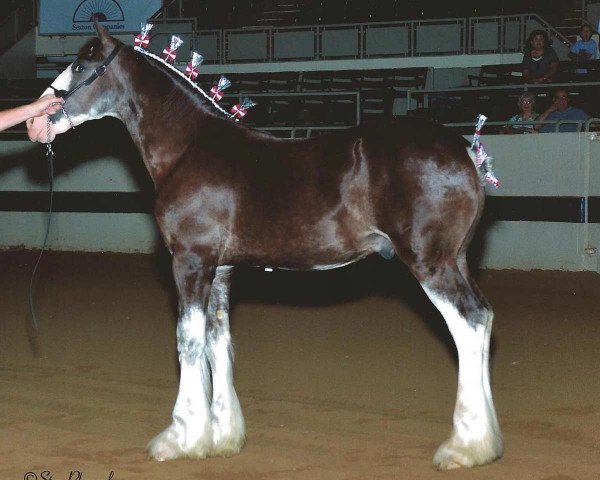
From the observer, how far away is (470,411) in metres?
5.07

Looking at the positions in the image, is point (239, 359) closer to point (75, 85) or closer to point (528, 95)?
point (75, 85)

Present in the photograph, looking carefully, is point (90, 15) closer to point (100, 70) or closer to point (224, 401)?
Answer: point (100, 70)

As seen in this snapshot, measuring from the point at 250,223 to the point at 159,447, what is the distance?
1349 millimetres

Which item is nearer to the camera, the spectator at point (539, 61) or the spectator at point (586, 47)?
the spectator at point (539, 61)

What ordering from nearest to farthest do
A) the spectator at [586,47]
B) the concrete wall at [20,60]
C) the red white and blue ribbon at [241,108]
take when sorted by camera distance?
the red white and blue ribbon at [241,108] → the spectator at [586,47] → the concrete wall at [20,60]

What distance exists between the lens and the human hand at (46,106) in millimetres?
5711

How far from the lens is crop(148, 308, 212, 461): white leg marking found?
5324 mm

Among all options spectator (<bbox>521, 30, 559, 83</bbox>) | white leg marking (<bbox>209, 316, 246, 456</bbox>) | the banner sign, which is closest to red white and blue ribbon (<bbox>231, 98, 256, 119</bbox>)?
white leg marking (<bbox>209, 316, 246, 456</bbox>)

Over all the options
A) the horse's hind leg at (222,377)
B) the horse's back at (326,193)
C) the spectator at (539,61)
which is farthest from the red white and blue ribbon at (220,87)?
the spectator at (539,61)

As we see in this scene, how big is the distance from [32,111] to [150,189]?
A: 8543 mm

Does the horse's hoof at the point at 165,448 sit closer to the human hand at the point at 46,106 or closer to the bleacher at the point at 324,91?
the human hand at the point at 46,106

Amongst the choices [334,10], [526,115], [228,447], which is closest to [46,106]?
[228,447]

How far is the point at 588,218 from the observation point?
38.6ft

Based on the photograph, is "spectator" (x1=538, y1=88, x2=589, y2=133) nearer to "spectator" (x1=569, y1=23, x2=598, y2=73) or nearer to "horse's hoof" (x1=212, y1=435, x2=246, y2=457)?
"spectator" (x1=569, y1=23, x2=598, y2=73)
